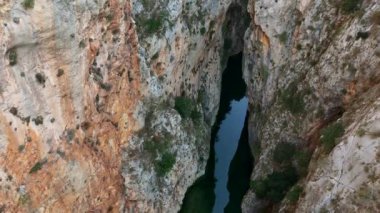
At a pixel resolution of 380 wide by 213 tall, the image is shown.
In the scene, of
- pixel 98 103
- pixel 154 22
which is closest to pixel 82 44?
pixel 98 103

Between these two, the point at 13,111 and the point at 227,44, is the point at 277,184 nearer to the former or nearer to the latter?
the point at 13,111

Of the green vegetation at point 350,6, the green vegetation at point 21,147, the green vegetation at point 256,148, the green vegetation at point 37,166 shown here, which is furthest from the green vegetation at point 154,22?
the green vegetation at point 21,147

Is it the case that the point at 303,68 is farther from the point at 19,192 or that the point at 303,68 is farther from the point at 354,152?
the point at 19,192

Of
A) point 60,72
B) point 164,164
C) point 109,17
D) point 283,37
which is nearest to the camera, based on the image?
point 60,72

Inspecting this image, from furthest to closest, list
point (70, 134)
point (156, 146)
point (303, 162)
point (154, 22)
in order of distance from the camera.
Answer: point (154, 22)
point (156, 146)
point (303, 162)
point (70, 134)

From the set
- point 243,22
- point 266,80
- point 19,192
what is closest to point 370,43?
point 266,80

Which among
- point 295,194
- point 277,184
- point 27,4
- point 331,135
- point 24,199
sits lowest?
→ point 24,199
